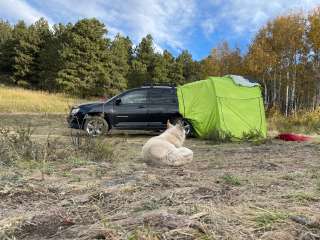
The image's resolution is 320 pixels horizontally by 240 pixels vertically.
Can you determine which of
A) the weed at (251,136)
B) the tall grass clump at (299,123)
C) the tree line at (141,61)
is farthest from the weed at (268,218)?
the tree line at (141,61)

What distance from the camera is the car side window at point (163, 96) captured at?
14641mm

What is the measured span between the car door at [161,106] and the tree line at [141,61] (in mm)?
10831

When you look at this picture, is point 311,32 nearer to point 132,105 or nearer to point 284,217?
point 132,105

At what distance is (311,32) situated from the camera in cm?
3055

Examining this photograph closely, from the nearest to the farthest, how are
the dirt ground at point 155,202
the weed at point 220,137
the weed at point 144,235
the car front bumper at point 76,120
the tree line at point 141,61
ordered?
the weed at point 144,235
the dirt ground at point 155,202
the weed at point 220,137
the car front bumper at point 76,120
the tree line at point 141,61

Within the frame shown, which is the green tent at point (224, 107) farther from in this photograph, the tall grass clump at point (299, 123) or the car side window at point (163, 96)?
the tall grass clump at point (299, 123)

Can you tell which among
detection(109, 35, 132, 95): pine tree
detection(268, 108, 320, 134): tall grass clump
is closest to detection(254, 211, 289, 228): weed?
detection(268, 108, 320, 134): tall grass clump

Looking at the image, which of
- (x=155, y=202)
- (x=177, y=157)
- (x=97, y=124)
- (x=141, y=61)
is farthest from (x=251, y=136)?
(x=141, y=61)

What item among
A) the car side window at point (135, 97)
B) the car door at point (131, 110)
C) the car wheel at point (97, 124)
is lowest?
the car wheel at point (97, 124)

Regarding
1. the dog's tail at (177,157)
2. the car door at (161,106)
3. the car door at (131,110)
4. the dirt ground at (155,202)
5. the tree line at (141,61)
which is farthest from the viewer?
the tree line at (141,61)

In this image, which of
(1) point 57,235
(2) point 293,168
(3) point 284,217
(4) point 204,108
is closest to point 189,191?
(3) point 284,217

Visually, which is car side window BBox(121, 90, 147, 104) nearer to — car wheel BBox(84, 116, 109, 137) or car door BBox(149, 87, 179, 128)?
car door BBox(149, 87, 179, 128)

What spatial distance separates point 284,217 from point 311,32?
29432 millimetres

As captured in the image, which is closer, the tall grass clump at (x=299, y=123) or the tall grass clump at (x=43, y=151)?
the tall grass clump at (x=43, y=151)
